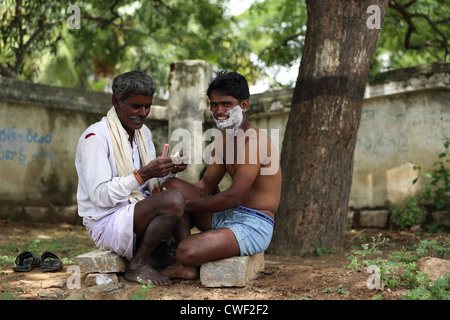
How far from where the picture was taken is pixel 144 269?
11.3 feet

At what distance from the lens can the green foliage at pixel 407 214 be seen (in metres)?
6.16

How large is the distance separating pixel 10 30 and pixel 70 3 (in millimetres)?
1319

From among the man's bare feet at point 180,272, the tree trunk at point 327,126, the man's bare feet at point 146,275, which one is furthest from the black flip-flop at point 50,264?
the tree trunk at point 327,126

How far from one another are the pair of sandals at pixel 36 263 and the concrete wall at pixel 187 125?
9.86 ft

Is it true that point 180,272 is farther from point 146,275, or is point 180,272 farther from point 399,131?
point 399,131

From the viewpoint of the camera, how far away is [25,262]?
4180mm

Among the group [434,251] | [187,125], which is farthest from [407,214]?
[187,125]

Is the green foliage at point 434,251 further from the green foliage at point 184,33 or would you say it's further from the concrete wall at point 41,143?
the concrete wall at point 41,143

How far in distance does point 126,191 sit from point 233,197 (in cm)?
77

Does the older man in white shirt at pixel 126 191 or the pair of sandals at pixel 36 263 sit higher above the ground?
the older man in white shirt at pixel 126 191

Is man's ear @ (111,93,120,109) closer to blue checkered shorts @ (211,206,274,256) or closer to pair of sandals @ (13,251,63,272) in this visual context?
blue checkered shorts @ (211,206,274,256)

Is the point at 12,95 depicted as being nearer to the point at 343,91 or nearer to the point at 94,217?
the point at 94,217

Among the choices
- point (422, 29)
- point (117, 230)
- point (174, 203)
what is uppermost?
point (422, 29)
